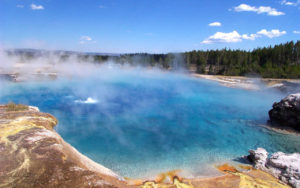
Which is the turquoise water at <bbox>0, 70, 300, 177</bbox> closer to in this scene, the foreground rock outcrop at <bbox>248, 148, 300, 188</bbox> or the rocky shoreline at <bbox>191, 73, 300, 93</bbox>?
the foreground rock outcrop at <bbox>248, 148, 300, 188</bbox>

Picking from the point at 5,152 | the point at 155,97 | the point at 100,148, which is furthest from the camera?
the point at 155,97

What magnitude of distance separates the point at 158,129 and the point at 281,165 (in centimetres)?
775

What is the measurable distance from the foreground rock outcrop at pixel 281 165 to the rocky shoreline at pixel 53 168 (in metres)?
0.09

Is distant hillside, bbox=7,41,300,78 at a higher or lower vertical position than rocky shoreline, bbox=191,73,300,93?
higher

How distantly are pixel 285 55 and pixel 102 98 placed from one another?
135 ft

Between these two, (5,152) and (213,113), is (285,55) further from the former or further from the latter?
(5,152)

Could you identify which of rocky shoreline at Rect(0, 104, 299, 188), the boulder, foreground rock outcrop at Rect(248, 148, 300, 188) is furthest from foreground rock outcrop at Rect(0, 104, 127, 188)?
foreground rock outcrop at Rect(248, 148, 300, 188)

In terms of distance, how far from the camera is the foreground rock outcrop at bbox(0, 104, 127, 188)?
5.91 m

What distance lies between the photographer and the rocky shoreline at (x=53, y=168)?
6020 millimetres

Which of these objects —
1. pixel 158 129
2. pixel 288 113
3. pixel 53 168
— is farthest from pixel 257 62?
pixel 53 168

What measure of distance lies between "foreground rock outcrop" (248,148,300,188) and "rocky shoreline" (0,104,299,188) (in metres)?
0.09

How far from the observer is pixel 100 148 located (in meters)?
11.6

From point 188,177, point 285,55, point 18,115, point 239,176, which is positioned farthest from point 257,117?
point 285,55

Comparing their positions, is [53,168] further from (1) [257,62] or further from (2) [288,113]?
(1) [257,62]
